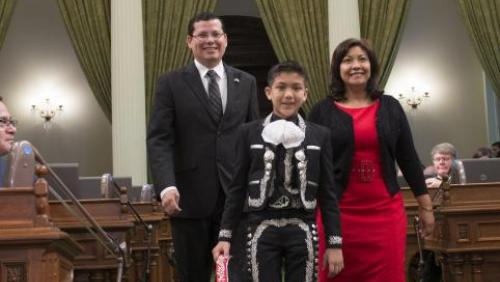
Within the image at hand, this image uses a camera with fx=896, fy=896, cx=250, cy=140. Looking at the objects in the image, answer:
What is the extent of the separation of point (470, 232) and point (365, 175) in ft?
11.5

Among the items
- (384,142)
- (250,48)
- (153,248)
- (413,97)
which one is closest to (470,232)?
(153,248)

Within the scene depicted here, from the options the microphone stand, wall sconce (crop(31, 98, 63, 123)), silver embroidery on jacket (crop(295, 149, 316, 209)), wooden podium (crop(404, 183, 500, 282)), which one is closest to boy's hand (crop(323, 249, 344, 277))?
silver embroidery on jacket (crop(295, 149, 316, 209))

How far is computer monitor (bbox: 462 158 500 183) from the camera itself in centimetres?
784

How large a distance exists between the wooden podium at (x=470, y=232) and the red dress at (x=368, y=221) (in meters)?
3.30

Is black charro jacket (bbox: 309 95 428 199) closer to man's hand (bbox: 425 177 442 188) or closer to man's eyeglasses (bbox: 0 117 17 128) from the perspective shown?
man's eyeglasses (bbox: 0 117 17 128)

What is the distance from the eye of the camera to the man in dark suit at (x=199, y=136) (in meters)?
4.02

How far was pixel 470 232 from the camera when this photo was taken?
280 inches

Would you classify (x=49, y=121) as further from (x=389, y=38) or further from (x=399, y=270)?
(x=399, y=270)

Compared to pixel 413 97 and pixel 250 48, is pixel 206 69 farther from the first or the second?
pixel 250 48

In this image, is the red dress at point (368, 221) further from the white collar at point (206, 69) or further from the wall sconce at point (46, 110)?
the wall sconce at point (46, 110)

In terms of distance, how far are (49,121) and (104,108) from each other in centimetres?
191

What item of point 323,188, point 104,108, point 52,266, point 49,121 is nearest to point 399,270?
point 323,188

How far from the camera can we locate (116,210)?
768cm

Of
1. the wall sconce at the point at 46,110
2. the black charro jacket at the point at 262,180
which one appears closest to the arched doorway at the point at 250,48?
the wall sconce at the point at 46,110
